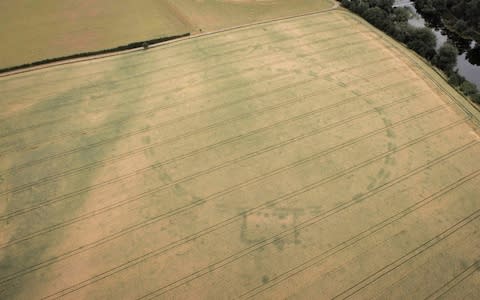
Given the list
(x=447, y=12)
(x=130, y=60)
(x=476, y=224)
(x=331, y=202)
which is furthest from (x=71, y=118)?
(x=447, y=12)

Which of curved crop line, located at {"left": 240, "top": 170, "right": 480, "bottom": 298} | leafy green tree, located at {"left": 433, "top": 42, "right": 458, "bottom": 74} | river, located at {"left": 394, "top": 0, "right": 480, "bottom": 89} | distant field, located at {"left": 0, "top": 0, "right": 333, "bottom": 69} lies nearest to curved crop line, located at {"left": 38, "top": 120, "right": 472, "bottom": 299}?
curved crop line, located at {"left": 240, "top": 170, "right": 480, "bottom": 298}

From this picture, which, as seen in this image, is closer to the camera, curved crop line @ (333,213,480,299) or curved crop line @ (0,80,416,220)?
curved crop line @ (333,213,480,299)

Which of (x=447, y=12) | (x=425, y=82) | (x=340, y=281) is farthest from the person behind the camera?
(x=447, y=12)

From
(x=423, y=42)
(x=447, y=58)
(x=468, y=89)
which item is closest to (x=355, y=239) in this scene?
(x=468, y=89)

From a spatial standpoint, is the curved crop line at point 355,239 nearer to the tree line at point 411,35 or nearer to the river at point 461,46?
the tree line at point 411,35

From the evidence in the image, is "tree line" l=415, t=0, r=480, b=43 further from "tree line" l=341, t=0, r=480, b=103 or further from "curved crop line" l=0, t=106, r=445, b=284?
"curved crop line" l=0, t=106, r=445, b=284

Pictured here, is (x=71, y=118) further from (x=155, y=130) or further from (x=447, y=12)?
(x=447, y=12)

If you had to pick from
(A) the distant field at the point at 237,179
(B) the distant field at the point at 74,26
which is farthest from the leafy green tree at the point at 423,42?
(B) the distant field at the point at 74,26
